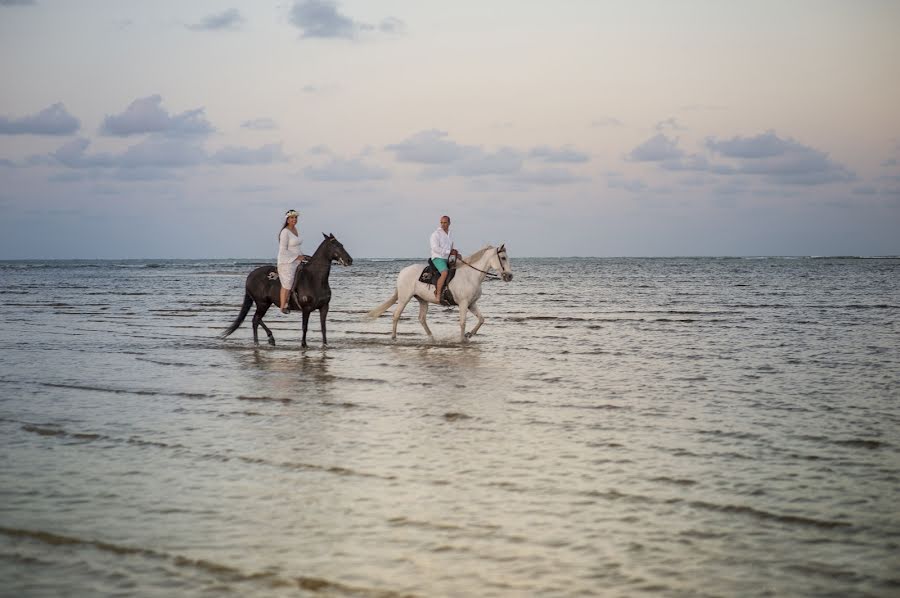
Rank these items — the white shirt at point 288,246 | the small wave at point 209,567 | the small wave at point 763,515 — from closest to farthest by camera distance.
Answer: the small wave at point 209,567, the small wave at point 763,515, the white shirt at point 288,246

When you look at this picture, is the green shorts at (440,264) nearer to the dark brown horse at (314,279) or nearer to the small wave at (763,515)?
the dark brown horse at (314,279)

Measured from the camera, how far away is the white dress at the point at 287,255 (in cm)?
1709

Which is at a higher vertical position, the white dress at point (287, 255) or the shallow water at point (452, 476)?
the white dress at point (287, 255)

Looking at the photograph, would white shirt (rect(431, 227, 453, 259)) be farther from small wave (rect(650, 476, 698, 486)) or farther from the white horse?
small wave (rect(650, 476, 698, 486))

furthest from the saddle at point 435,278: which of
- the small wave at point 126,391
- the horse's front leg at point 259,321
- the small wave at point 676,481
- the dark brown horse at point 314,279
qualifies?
the small wave at point 676,481

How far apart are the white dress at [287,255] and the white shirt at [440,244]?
3123 millimetres

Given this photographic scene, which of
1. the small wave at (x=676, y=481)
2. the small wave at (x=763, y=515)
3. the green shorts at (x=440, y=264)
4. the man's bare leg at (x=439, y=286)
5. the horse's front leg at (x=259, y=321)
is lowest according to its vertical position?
the small wave at (x=763, y=515)

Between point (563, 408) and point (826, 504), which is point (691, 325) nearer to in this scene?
point (563, 408)

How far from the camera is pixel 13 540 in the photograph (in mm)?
5434

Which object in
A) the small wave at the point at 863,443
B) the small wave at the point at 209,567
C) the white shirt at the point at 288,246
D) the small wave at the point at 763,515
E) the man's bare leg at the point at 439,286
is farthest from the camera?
the man's bare leg at the point at 439,286

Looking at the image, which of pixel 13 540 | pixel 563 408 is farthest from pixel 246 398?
pixel 13 540

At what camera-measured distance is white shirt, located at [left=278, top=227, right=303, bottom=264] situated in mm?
17062

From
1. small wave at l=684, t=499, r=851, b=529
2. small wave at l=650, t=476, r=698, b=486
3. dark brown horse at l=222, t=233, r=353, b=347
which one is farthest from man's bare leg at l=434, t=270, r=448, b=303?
small wave at l=684, t=499, r=851, b=529

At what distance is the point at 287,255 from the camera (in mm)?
17156
